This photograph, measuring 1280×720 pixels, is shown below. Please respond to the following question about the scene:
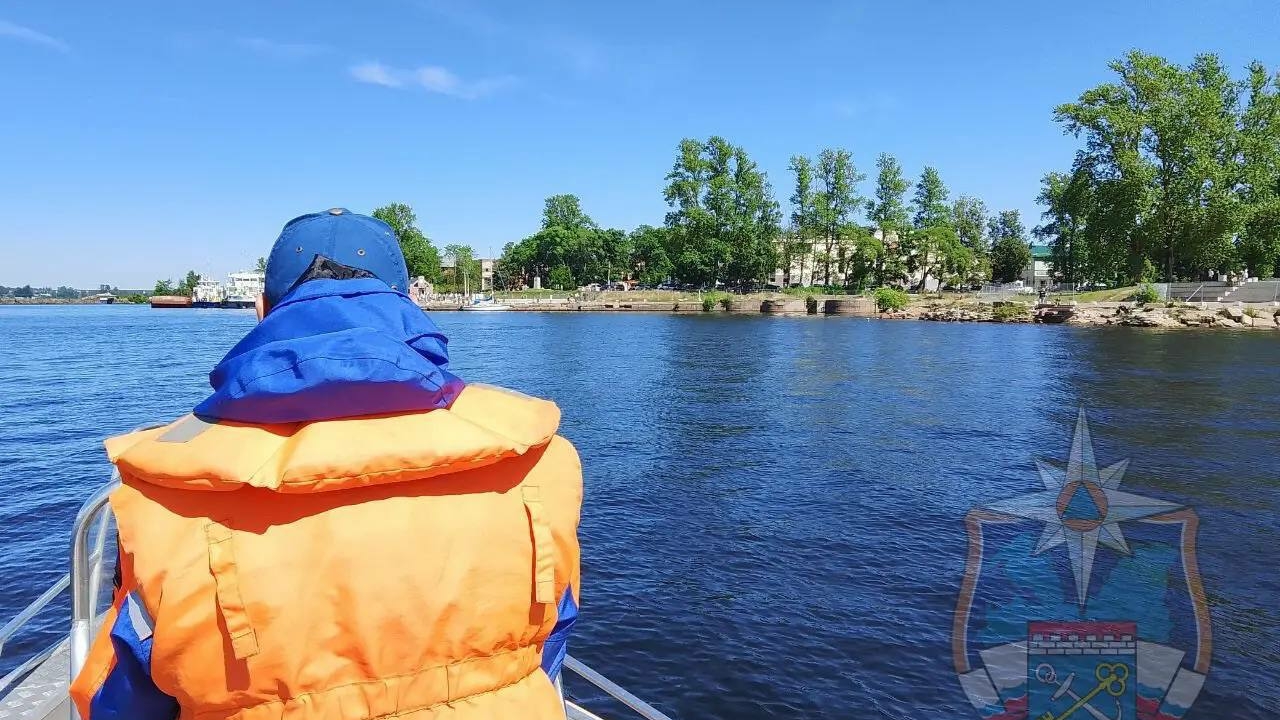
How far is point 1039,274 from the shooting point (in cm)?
14425

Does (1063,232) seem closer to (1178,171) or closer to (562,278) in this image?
(1178,171)

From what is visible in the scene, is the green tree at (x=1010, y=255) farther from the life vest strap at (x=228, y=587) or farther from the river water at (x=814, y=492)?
the life vest strap at (x=228, y=587)

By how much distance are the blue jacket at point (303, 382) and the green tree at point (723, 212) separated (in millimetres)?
114496

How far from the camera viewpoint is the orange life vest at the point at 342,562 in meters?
1.48

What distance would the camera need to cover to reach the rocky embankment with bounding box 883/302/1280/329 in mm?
62531

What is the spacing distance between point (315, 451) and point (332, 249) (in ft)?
2.39

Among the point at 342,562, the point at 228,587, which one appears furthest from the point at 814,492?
the point at 228,587

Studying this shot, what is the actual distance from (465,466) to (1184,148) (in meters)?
90.4

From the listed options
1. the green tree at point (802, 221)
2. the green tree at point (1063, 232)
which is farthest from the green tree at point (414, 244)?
the green tree at point (1063, 232)

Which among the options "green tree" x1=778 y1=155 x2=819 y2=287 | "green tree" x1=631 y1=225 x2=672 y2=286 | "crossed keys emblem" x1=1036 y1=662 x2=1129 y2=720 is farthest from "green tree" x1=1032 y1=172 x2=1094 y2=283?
"crossed keys emblem" x1=1036 y1=662 x2=1129 y2=720

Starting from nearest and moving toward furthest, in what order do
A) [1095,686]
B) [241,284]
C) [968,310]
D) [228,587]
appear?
[228,587]
[1095,686]
[968,310]
[241,284]

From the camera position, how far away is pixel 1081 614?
33.5 ft

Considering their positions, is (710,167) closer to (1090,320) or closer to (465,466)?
(1090,320)

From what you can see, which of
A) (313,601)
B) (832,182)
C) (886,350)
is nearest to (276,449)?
(313,601)
